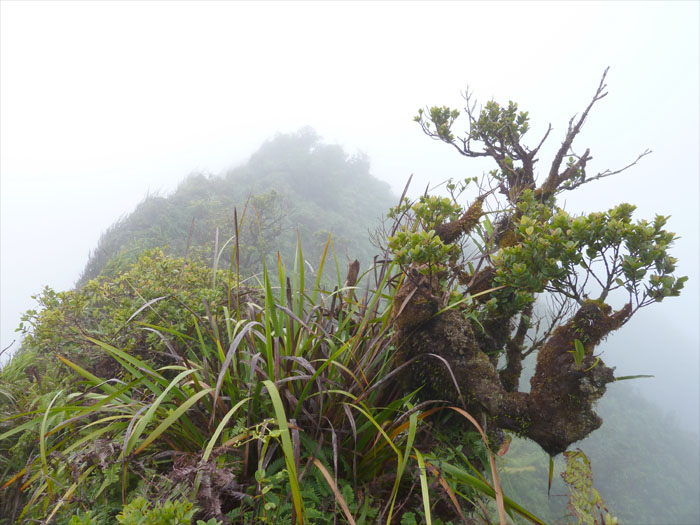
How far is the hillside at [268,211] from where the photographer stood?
788cm

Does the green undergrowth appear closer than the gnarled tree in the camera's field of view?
Yes

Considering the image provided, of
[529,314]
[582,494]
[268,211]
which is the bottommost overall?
[582,494]

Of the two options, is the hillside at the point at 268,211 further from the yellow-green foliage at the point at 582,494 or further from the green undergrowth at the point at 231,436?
the yellow-green foliage at the point at 582,494

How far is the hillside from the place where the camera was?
25.8 feet

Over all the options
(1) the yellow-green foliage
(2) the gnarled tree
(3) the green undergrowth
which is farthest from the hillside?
(1) the yellow-green foliage

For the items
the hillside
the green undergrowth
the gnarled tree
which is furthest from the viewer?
the hillside

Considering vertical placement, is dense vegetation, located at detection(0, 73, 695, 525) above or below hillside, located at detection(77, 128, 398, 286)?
below

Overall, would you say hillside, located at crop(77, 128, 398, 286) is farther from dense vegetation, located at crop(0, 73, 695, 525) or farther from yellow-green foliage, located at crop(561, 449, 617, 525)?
yellow-green foliage, located at crop(561, 449, 617, 525)

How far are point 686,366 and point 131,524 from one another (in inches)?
3527

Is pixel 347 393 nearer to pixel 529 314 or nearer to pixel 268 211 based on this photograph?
pixel 529 314

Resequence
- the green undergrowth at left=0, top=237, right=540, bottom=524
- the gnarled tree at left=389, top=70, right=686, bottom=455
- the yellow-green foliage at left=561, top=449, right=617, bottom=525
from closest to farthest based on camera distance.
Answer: the green undergrowth at left=0, top=237, right=540, bottom=524, the yellow-green foliage at left=561, top=449, right=617, bottom=525, the gnarled tree at left=389, top=70, right=686, bottom=455

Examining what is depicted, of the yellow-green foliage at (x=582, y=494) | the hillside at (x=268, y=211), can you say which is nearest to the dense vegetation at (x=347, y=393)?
the yellow-green foliage at (x=582, y=494)

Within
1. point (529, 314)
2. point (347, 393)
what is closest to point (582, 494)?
point (529, 314)

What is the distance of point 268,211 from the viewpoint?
10.6 m
